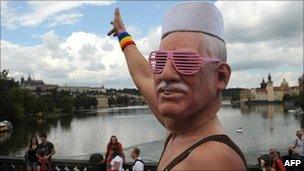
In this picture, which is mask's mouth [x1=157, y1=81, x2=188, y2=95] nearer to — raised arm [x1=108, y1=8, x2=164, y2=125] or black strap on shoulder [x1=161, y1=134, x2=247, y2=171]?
black strap on shoulder [x1=161, y1=134, x2=247, y2=171]

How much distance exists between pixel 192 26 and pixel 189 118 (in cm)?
33

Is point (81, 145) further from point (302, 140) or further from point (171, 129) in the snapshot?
point (171, 129)

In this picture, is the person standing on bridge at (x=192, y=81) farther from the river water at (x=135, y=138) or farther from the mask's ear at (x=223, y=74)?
the river water at (x=135, y=138)

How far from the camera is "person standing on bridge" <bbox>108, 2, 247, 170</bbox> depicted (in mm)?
1576

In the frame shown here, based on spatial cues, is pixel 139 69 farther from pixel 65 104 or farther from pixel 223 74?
pixel 65 104

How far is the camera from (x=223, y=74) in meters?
1.66

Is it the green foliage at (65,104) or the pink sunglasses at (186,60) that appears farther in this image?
the green foliage at (65,104)

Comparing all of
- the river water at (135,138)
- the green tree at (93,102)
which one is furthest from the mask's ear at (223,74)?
the green tree at (93,102)

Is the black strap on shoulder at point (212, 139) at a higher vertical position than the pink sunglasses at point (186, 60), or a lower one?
lower

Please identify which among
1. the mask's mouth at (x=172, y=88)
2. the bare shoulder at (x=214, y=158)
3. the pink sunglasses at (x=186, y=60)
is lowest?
the bare shoulder at (x=214, y=158)

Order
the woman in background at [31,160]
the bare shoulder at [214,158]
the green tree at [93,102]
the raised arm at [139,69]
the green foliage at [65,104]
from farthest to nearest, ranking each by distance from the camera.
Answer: the green tree at [93,102] < the green foliage at [65,104] < the woman in background at [31,160] < the raised arm at [139,69] < the bare shoulder at [214,158]

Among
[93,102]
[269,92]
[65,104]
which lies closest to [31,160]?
[65,104]

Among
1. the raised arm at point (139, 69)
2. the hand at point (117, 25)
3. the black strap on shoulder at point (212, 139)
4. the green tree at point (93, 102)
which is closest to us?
the black strap on shoulder at point (212, 139)

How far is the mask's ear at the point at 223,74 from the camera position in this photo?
1.65 meters
